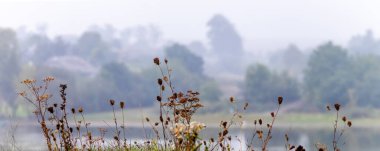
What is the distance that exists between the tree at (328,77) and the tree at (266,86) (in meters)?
2.87

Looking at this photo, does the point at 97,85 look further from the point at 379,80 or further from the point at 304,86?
the point at 379,80

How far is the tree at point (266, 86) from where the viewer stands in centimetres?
11338

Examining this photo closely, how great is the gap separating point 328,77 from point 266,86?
9.43 m

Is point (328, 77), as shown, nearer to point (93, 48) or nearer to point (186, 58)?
point (186, 58)

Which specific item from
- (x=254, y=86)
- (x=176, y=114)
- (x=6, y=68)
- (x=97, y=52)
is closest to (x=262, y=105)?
(x=254, y=86)

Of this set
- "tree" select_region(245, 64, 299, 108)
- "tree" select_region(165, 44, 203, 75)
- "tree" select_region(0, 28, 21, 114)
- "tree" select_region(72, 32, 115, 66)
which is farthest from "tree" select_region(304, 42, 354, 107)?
"tree" select_region(72, 32, 115, 66)

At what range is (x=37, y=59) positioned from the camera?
188 m

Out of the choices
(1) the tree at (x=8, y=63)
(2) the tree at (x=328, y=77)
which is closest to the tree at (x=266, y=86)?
(2) the tree at (x=328, y=77)

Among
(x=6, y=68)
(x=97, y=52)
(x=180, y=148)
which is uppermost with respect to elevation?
(x=97, y=52)

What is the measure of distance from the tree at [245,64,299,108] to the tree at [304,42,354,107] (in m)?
2.87

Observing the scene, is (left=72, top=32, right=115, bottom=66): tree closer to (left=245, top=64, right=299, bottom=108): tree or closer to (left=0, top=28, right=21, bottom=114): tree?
(left=0, top=28, right=21, bottom=114): tree

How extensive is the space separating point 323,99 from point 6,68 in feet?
184

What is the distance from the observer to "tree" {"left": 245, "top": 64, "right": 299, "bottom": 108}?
11338cm

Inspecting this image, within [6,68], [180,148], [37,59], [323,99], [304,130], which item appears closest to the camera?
[180,148]
